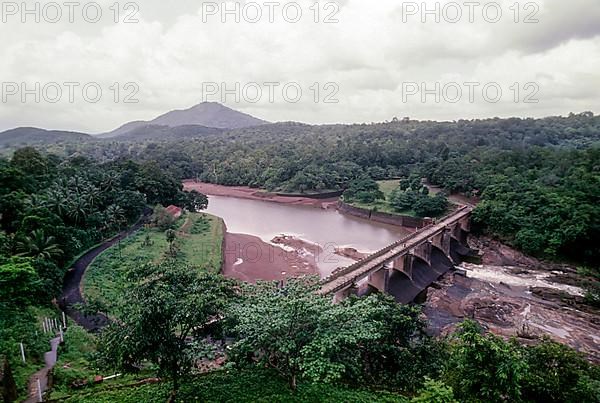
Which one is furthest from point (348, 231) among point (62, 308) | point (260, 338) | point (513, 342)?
point (260, 338)

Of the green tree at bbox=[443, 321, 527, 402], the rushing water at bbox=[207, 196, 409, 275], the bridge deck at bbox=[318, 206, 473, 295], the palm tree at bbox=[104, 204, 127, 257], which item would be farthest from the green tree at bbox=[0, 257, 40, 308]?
the rushing water at bbox=[207, 196, 409, 275]

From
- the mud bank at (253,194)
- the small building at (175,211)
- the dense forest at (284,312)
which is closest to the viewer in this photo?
the dense forest at (284,312)

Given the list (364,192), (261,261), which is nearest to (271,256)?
(261,261)

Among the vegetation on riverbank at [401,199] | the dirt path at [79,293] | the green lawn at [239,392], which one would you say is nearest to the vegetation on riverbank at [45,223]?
the dirt path at [79,293]

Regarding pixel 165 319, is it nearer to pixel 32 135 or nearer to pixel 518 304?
pixel 518 304

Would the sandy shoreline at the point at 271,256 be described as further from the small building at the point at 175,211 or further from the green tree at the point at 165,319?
the green tree at the point at 165,319

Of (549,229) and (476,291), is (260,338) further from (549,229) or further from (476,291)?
(549,229)

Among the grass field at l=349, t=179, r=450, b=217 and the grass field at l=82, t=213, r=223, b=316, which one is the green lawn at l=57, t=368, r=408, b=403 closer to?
the grass field at l=82, t=213, r=223, b=316
